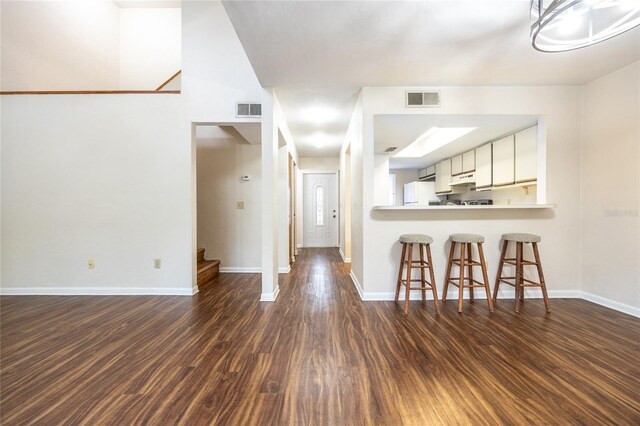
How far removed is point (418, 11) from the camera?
1.89m

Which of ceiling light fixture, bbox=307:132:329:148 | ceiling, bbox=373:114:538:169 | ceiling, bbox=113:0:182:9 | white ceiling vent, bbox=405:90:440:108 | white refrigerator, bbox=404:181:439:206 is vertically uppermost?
ceiling, bbox=113:0:182:9

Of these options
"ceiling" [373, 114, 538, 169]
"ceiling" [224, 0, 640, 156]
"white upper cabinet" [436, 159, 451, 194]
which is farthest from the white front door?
"ceiling" [224, 0, 640, 156]

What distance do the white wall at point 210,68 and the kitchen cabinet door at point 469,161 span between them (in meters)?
4.03

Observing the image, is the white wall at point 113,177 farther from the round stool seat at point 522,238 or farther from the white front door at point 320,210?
the white front door at point 320,210

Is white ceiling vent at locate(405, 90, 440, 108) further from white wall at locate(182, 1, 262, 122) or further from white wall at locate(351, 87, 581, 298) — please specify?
white wall at locate(182, 1, 262, 122)

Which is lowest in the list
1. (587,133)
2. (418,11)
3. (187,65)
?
(587,133)

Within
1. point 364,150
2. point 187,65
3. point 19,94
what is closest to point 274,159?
point 364,150

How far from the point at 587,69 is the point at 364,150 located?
2.34m

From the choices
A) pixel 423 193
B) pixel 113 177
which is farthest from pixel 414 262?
pixel 423 193

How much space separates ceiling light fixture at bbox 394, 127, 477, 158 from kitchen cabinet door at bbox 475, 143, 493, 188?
55 cm

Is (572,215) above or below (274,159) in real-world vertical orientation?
below

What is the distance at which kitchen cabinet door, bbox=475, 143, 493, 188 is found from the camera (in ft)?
14.5

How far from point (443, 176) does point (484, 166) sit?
5.81ft

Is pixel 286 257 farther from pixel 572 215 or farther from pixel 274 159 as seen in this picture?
pixel 572 215
